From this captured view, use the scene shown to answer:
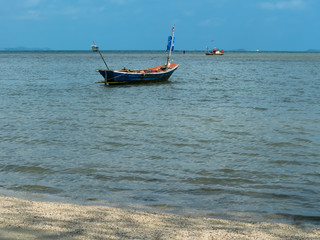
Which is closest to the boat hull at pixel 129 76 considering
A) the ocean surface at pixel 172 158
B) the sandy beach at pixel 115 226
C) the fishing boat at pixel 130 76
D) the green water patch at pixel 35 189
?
the fishing boat at pixel 130 76

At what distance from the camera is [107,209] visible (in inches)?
245

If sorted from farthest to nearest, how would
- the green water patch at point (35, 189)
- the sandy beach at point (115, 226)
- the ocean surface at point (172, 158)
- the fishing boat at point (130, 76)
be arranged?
the fishing boat at point (130, 76), the green water patch at point (35, 189), the ocean surface at point (172, 158), the sandy beach at point (115, 226)

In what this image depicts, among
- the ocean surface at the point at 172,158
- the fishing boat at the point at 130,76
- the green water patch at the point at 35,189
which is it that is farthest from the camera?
the fishing boat at the point at 130,76

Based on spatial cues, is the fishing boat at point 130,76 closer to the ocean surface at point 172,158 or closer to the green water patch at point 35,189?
the ocean surface at point 172,158

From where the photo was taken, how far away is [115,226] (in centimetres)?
519

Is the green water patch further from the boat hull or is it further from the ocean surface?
the boat hull

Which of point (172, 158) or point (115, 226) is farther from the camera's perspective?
point (172, 158)

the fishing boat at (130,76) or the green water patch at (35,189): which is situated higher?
the fishing boat at (130,76)

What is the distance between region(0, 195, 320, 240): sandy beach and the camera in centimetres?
475

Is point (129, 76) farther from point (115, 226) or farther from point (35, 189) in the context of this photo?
point (115, 226)

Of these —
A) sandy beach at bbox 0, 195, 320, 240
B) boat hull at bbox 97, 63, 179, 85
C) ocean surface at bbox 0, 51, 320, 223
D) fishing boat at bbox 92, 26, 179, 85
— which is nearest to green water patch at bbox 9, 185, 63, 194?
ocean surface at bbox 0, 51, 320, 223

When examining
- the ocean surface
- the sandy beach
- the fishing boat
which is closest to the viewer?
the sandy beach

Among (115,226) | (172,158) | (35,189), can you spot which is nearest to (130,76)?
(172,158)

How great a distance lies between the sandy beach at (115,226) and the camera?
4.75 metres
